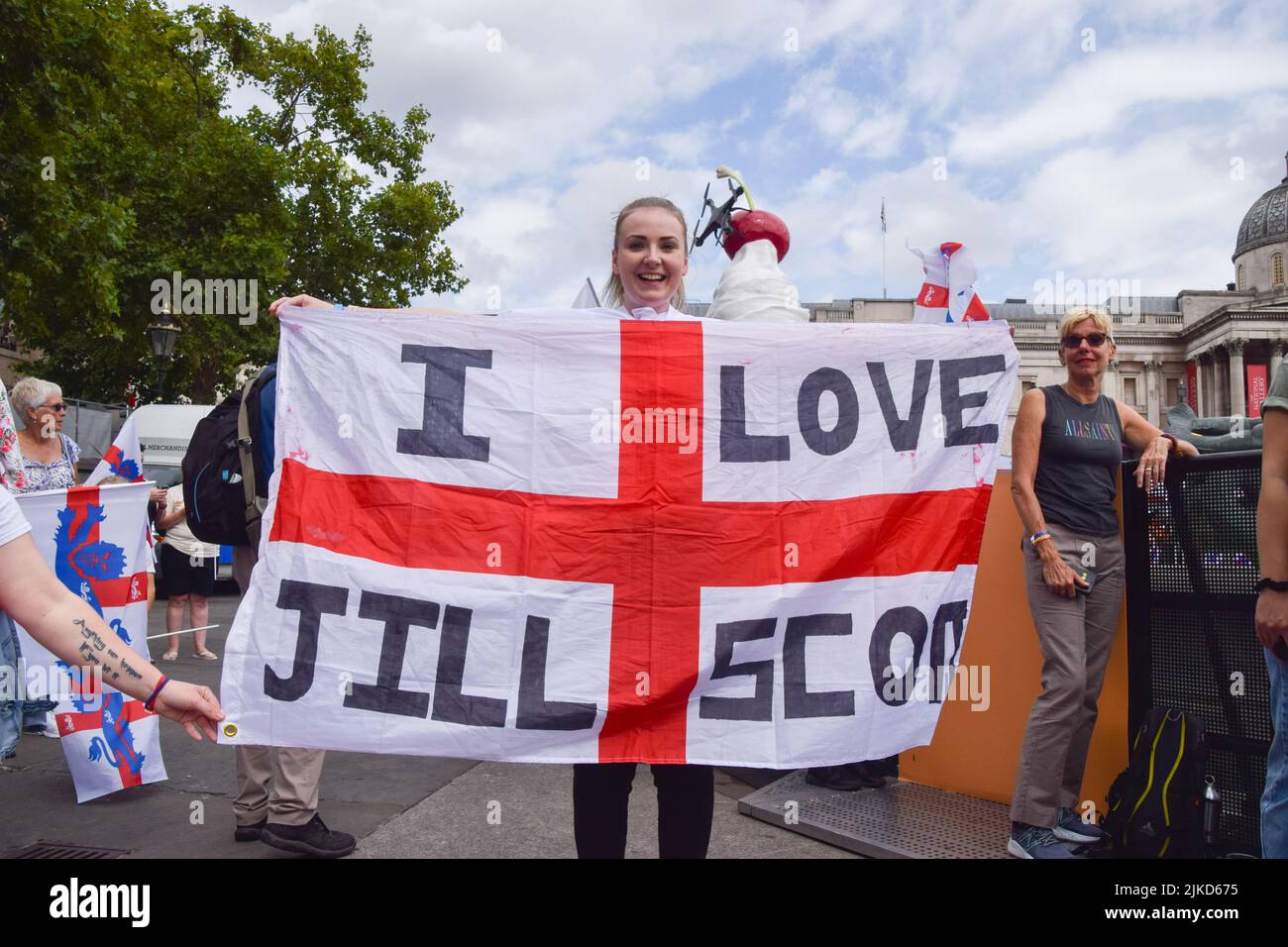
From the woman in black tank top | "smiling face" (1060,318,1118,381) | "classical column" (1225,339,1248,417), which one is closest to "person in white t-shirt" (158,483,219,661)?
the woman in black tank top

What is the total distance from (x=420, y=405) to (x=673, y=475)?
0.84 meters

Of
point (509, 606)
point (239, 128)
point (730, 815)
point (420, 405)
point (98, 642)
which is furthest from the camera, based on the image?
point (239, 128)

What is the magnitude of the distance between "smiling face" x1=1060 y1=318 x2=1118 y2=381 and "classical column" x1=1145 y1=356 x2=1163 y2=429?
251 ft

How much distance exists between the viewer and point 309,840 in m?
3.45

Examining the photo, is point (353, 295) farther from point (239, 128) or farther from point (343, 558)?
point (343, 558)

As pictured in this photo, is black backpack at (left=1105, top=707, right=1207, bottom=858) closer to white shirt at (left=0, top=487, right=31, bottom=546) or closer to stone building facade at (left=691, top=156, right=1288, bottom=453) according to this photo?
white shirt at (left=0, top=487, right=31, bottom=546)

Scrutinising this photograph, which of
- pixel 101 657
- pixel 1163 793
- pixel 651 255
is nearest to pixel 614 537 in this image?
pixel 651 255

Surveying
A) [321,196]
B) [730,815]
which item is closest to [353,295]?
[321,196]

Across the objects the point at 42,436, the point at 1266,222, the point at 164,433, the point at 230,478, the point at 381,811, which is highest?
the point at 1266,222

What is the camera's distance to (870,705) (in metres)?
2.70

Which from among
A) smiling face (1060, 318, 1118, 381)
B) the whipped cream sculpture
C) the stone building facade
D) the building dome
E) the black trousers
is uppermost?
the building dome

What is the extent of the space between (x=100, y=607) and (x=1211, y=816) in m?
4.78

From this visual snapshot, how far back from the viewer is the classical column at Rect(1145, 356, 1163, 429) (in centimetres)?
7119

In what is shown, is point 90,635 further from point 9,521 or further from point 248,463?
point 248,463
